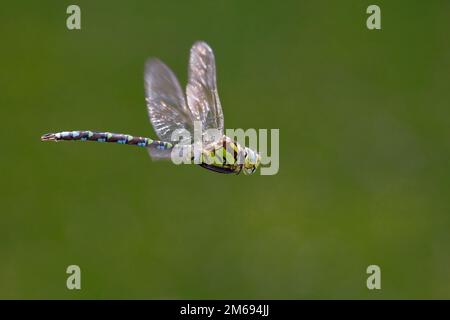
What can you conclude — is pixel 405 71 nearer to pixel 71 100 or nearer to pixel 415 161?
pixel 415 161

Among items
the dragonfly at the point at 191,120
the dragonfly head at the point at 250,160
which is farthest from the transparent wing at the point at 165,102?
the dragonfly head at the point at 250,160

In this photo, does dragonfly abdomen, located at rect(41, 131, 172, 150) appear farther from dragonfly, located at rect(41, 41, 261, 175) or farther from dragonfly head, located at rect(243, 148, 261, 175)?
dragonfly head, located at rect(243, 148, 261, 175)

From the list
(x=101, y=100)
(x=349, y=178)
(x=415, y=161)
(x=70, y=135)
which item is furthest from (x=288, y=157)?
(x=70, y=135)

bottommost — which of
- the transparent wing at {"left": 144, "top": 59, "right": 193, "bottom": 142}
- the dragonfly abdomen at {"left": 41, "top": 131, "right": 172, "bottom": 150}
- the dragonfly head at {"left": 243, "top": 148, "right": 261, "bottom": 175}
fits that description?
the dragonfly head at {"left": 243, "top": 148, "right": 261, "bottom": 175}

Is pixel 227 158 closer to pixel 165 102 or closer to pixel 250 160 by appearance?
pixel 250 160

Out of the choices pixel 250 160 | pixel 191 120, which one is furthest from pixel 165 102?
pixel 250 160

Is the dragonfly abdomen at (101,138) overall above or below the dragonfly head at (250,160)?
above

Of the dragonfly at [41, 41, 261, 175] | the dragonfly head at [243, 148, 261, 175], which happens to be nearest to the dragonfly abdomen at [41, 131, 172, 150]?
the dragonfly at [41, 41, 261, 175]

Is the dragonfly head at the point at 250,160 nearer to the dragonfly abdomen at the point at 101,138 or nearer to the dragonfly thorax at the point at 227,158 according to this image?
the dragonfly thorax at the point at 227,158
